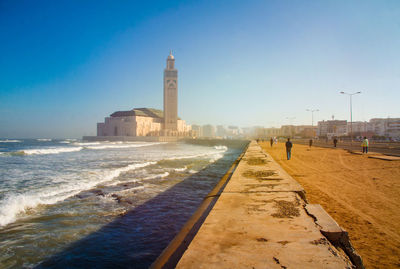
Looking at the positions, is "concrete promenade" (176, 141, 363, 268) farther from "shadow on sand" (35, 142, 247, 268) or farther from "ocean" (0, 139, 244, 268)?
"ocean" (0, 139, 244, 268)

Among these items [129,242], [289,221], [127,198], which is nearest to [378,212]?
[289,221]

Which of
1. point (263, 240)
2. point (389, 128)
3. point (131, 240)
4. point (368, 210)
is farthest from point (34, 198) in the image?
point (389, 128)

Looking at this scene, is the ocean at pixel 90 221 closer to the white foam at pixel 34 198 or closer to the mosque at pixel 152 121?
the white foam at pixel 34 198

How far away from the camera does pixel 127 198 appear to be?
7953 mm

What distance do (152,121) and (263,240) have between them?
412 feet

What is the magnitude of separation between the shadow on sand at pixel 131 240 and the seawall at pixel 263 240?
113 cm

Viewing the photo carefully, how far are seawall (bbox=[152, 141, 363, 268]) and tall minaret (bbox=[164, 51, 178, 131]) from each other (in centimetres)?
11707

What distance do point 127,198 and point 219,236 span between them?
5938 mm

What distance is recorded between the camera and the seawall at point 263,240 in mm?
2127

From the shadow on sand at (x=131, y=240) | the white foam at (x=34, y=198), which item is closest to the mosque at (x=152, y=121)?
the white foam at (x=34, y=198)

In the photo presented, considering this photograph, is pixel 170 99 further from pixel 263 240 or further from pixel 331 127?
pixel 263 240

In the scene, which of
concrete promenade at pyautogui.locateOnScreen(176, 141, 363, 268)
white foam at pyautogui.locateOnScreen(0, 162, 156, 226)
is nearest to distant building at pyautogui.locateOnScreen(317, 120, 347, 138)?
white foam at pyautogui.locateOnScreen(0, 162, 156, 226)

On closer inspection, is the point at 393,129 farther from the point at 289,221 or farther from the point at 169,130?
the point at 289,221

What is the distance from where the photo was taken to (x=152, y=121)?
12538cm
